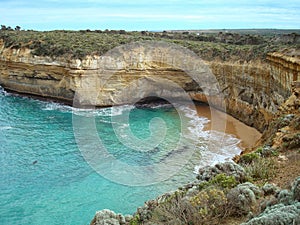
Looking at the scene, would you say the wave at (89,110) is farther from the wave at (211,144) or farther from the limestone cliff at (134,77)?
the wave at (211,144)

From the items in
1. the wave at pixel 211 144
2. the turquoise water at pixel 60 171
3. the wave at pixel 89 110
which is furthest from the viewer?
the wave at pixel 89 110

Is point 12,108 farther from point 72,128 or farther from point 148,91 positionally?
point 148,91

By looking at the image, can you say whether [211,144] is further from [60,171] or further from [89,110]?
[89,110]

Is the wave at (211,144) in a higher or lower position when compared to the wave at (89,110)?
lower

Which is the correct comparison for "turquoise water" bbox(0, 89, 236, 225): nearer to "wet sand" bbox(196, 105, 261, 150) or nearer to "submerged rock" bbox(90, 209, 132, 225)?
"wet sand" bbox(196, 105, 261, 150)

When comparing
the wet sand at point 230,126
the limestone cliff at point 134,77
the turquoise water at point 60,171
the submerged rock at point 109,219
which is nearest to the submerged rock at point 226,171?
the submerged rock at point 109,219

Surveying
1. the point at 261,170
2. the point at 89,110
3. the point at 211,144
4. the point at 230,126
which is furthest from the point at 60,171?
the point at 230,126

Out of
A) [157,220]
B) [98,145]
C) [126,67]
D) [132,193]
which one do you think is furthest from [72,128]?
[157,220]

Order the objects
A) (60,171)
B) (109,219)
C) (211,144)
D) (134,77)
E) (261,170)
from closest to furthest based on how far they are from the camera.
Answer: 1. (109,219)
2. (261,170)
3. (60,171)
4. (211,144)
5. (134,77)
